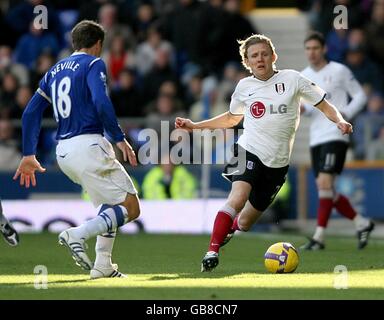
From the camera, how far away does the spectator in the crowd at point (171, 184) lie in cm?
1867

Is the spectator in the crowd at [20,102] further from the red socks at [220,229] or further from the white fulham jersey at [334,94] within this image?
the red socks at [220,229]

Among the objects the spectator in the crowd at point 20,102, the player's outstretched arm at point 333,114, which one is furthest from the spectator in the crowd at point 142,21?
the player's outstretched arm at point 333,114

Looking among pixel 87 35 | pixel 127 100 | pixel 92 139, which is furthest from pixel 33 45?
pixel 92 139

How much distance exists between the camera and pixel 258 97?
11.4 metres

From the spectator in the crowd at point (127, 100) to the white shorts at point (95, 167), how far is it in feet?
34.2

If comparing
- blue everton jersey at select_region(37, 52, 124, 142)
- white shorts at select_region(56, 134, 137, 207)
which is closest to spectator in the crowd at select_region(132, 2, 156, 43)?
blue everton jersey at select_region(37, 52, 124, 142)

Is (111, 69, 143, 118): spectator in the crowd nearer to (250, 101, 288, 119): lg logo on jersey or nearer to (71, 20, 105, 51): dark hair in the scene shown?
(250, 101, 288, 119): lg logo on jersey

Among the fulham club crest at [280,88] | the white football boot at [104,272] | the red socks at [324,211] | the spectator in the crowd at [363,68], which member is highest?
the fulham club crest at [280,88]

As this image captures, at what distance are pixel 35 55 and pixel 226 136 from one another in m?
4.80

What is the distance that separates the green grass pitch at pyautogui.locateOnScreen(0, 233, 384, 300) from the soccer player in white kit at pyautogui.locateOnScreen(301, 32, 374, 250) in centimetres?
50

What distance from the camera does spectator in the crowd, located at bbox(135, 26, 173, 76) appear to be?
21719mm

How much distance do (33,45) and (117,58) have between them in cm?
150

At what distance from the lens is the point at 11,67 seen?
71.3 ft
